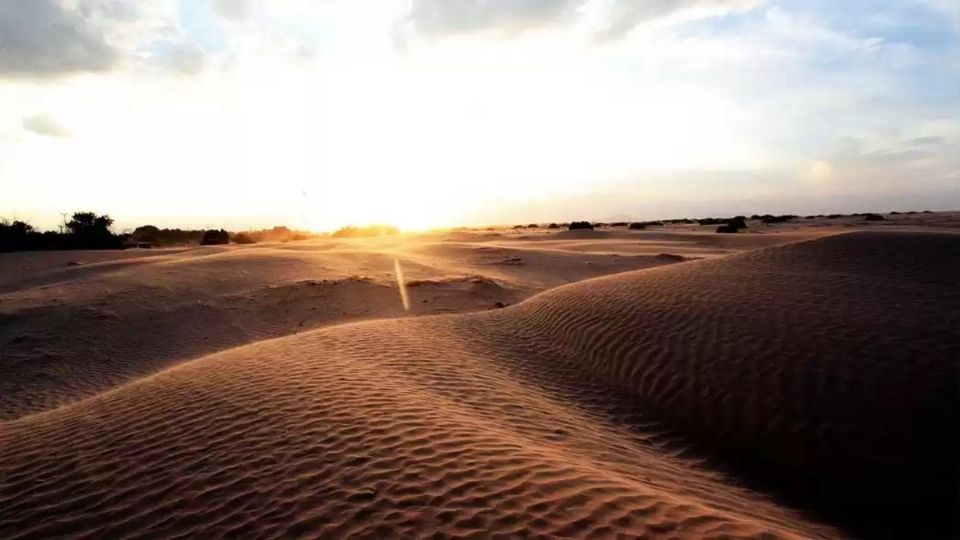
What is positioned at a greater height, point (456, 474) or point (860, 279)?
point (860, 279)

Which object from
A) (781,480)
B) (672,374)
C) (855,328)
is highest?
(855,328)

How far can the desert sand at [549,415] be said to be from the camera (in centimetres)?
394

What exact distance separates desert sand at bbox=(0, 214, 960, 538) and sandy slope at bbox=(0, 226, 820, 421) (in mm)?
150

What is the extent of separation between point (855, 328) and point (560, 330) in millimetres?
4408

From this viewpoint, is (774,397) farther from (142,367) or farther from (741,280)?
(142,367)

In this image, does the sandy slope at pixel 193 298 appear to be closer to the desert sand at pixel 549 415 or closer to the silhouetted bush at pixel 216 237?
the desert sand at pixel 549 415

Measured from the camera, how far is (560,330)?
10297 mm

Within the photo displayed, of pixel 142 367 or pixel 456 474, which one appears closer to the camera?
pixel 456 474

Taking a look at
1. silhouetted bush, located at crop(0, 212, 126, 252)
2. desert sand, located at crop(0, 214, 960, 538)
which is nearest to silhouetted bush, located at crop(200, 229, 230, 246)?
silhouetted bush, located at crop(0, 212, 126, 252)

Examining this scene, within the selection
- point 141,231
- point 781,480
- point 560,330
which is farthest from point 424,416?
point 141,231

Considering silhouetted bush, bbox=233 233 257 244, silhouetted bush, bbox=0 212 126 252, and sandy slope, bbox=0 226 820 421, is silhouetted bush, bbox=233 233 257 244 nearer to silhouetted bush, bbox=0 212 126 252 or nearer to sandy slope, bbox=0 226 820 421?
silhouetted bush, bbox=0 212 126 252

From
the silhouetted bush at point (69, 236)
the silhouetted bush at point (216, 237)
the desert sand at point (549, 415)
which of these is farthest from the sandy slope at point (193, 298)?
the silhouetted bush at point (216, 237)

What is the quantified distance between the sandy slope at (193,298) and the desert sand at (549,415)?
5.9 inches

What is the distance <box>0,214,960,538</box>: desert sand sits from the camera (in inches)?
155
